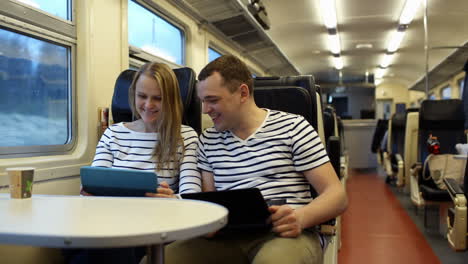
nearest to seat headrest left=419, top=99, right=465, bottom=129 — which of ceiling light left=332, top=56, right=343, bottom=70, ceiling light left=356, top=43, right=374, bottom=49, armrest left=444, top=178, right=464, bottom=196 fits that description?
armrest left=444, top=178, right=464, bottom=196

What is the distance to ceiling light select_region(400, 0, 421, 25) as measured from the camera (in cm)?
661

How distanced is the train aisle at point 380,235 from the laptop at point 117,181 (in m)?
2.38

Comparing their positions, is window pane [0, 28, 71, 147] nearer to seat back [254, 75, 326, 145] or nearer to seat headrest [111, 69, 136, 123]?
seat headrest [111, 69, 136, 123]

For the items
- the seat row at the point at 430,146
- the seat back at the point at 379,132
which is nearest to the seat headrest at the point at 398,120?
the seat row at the point at 430,146

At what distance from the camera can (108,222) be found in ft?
3.27

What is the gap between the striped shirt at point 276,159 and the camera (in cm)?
159

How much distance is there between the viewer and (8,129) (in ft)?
7.95

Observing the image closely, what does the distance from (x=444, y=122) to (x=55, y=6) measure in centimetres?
406

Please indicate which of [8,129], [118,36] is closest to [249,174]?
[8,129]

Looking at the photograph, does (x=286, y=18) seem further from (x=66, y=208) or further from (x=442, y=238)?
(x=66, y=208)

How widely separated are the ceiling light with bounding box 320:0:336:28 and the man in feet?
17.6

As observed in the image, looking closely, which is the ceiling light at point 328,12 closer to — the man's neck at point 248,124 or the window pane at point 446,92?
the man's neck at point 248,124

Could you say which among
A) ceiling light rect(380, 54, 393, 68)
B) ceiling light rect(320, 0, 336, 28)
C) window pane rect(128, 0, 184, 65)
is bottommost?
window pane rect(128, 0, 184, 65)

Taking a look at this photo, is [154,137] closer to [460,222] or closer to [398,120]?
[460,222]
